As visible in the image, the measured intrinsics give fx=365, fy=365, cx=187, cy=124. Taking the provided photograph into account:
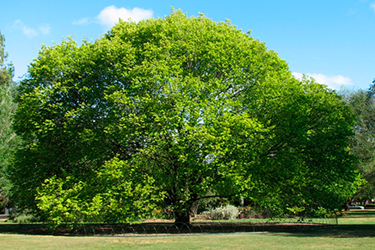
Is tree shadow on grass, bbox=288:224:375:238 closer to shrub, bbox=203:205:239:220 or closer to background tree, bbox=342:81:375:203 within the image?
shrub, bbox=203:205:239:220

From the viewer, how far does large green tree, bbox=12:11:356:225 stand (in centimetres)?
2427

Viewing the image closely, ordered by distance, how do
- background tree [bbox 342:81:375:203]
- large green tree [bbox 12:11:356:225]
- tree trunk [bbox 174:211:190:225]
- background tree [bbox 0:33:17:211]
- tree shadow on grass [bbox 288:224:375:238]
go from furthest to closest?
1. background tree [bbox 342:81:375:203]
2. background tree [bbox 0:33:17:211]
3. tree trunk [bbox 174:211:190:225]
4. large green tree [bbox 12:11:356:225]
5. tree shadow on grass [bbox 288:224:375:238]

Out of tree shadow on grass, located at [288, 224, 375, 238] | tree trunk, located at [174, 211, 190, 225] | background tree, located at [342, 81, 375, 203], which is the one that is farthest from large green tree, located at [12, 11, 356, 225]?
background tree, located at [342, 81, 375, 203]

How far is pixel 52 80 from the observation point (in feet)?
93.1

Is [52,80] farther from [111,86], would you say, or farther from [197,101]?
[197,101]

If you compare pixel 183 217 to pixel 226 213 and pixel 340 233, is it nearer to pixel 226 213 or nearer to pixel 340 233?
pixel 340 233

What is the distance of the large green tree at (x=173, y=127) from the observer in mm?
24266

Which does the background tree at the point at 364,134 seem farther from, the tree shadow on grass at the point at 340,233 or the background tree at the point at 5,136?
the background tree at the point at 5,136

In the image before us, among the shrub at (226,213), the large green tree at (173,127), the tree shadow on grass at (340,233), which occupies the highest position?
the large green tree at (173,127)

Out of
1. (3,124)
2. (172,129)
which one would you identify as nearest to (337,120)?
(172,129)

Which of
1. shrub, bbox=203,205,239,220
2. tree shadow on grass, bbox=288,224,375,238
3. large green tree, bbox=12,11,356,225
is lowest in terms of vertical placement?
tree shadow on grass, bbox=288,224,375,238

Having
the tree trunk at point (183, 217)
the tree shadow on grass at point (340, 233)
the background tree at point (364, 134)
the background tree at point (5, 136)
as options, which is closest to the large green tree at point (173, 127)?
the tree trunk at point (183, 217)

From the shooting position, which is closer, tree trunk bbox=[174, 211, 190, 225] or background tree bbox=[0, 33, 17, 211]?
tree trunk bbox=[174, 211, 190, 225]

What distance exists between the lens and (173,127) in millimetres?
24562
